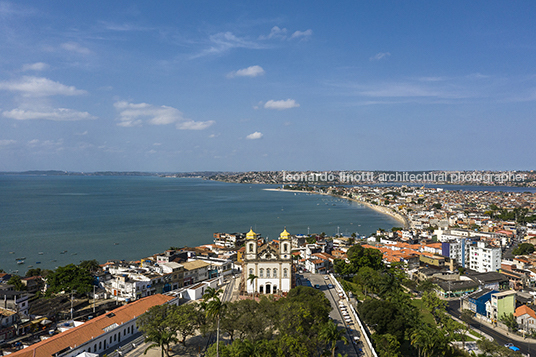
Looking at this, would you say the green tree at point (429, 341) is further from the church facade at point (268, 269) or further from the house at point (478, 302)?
the church facade at point (268, 269)

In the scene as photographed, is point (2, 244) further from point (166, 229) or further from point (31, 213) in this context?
point (31, 213)

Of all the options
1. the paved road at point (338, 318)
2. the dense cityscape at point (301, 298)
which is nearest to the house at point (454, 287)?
the dense cityscape at point (301, 298)

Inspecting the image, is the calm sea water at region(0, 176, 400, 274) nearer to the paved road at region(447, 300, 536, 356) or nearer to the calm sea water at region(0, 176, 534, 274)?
the calm sea water at region(0, 176, 534, 274)

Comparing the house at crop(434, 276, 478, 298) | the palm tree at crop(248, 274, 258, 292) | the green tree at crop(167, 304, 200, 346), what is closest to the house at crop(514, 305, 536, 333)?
the house at crop(434, 276, 478, 298)

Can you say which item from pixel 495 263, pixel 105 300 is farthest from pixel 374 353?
pixel 495 263

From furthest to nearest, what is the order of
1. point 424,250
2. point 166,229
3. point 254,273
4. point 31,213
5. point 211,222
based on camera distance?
point 31,213
point 211,222
point 166,229
point 424,250
point 254,273

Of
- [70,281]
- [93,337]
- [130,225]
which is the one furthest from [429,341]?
[130,225]

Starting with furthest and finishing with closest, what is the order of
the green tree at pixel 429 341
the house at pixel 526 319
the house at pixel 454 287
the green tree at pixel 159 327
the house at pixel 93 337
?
1. the house at pixel 454 287
2. the house at pixel 526 319
3. the green tree at pixel 429 341
4. the green tree at pixel 159 327
5. the house at pixel 93 337
